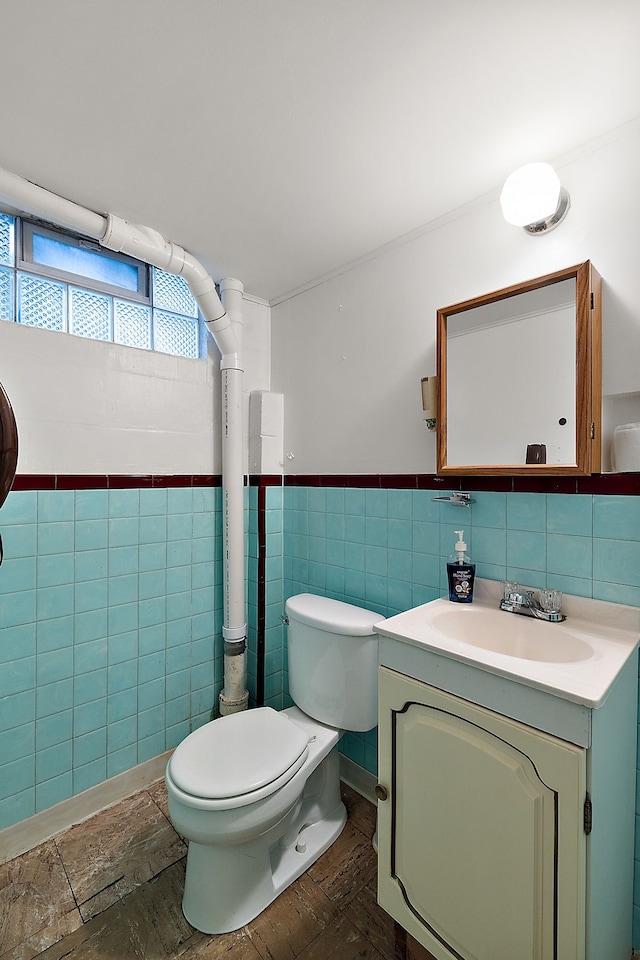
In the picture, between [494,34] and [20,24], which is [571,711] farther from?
[20,24]

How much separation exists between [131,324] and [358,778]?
2055 mm

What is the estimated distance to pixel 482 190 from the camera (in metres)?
1.36

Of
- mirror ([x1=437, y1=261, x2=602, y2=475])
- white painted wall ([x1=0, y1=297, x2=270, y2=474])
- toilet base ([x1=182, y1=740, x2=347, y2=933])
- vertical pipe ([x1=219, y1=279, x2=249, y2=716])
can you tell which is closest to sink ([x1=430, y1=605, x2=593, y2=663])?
mirror ([x1=437, y1=261, x2=602, y2=475])

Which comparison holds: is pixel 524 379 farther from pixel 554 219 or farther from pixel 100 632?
pixel 100 632

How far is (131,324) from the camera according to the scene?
1.78 metres

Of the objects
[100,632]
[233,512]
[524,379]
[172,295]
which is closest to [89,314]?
[172,295]

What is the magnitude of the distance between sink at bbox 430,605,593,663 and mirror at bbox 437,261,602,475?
1.35ft

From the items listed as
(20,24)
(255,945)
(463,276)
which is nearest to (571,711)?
(255,945)

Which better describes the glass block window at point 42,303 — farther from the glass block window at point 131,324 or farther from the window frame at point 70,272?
the glass block window at point 131,324

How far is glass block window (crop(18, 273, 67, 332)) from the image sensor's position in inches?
59.8

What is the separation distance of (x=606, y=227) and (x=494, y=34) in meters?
0.54

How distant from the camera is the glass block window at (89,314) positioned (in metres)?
1.63

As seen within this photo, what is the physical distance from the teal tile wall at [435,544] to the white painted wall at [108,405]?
0.55 m

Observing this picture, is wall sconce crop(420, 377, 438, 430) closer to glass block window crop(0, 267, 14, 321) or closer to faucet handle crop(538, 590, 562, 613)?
faucet handle crop(538, 590, 562, 613)
